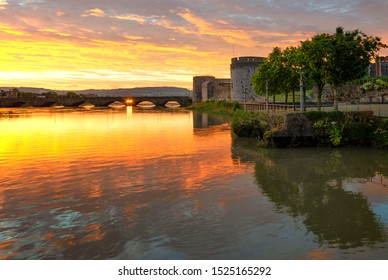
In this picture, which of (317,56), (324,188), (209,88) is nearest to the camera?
(324,188)

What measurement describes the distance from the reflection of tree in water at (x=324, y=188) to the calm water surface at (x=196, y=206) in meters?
0.04

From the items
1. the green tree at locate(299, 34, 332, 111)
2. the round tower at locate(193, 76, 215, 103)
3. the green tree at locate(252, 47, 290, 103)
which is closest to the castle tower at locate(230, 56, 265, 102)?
the green tree at locate(252, 47, 290, 103)

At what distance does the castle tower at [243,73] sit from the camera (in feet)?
309

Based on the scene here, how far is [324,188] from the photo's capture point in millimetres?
16734

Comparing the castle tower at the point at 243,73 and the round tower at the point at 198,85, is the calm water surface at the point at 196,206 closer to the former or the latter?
the castle tower at the point at 243,73

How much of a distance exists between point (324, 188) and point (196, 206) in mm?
6200

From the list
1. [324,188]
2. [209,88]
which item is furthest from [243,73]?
[324,188]

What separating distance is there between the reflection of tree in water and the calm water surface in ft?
0.15

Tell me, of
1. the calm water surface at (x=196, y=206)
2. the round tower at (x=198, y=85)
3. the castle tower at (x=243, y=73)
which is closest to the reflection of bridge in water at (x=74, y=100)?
the round tower at (x=198, y=85)

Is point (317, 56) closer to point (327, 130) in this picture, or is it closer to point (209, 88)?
point (327, 130)

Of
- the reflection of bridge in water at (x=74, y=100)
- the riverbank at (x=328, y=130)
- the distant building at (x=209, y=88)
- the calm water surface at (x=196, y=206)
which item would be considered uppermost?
the distant building at (x=209, y=88)

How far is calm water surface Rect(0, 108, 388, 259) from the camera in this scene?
1035cm

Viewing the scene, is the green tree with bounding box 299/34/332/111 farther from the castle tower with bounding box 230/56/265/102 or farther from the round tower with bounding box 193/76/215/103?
the round tower with bounding box 193/76/215/103
